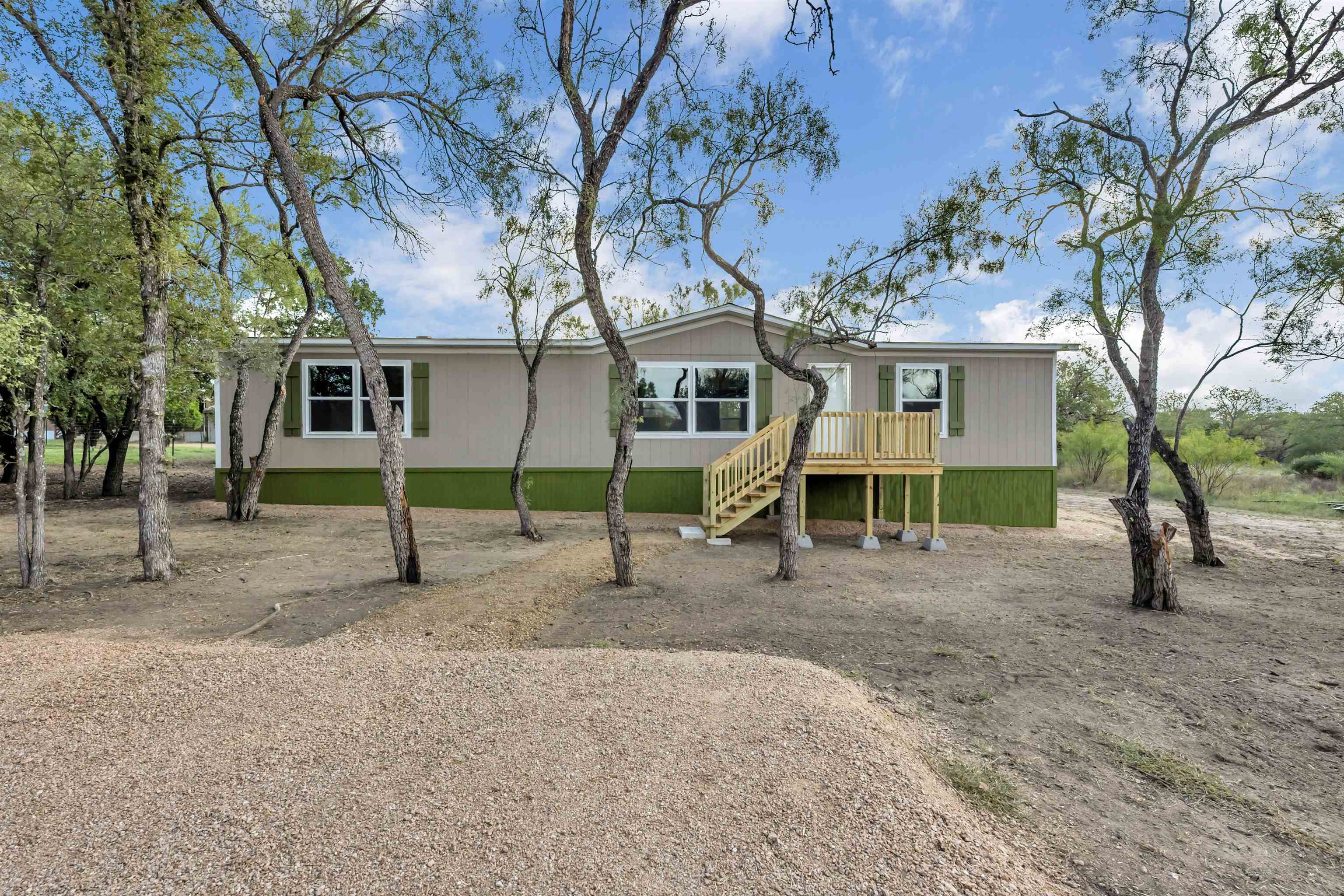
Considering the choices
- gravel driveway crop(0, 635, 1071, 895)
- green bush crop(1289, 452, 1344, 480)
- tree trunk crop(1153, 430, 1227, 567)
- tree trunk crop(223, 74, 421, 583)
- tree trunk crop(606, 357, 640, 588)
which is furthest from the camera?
green bush crop(1289, 452, 1344, 480)

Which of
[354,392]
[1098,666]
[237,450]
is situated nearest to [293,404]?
[354,392]

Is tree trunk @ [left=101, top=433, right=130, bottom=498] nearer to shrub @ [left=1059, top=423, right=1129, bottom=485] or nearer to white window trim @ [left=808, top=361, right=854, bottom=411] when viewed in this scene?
white window trim @ [left=808, top=361, right=854, bottom=411]

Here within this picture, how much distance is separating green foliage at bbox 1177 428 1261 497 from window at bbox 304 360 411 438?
19872 millimetres

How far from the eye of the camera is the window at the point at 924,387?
38.0ft

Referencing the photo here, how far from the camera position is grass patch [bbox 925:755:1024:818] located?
2.57 m

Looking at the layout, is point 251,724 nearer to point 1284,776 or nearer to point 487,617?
point 487,617

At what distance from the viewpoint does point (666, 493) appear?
11.6m

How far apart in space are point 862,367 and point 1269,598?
647cm

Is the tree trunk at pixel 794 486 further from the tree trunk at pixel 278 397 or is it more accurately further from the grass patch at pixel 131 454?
the grass patch at pixel 131 454

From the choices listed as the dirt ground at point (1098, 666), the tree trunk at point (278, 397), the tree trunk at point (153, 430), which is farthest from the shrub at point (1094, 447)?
the tree trunk at point (153, 430)

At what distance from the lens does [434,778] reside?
8.36 ft

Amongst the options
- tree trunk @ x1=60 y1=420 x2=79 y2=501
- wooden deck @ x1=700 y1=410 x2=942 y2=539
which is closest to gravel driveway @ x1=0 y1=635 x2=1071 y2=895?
wooden deck @ x1=700 y1=410 x2=942 y2=539

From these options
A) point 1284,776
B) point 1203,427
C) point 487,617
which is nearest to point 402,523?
point 487,617

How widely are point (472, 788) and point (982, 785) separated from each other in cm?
214
